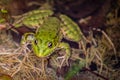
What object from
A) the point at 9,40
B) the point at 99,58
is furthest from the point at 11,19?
the point at 99,58

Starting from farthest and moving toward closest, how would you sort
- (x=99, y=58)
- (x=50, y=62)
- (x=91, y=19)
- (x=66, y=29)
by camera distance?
(x=91, y=19) < (x=66, y=29) < (x=99, y=58) < (x=50, y=62)

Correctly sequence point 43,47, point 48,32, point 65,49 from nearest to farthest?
point 43,47 < point 48,32 < point 65,49

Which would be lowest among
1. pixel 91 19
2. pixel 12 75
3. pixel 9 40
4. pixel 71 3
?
pixel 12 75

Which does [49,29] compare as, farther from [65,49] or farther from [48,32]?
[65,49]

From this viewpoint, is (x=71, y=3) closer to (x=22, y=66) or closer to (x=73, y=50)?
(x=73, y=50)

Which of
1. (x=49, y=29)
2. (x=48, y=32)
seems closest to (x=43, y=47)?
(x=48, y=32)

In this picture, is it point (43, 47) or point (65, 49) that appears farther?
point (65, 49)

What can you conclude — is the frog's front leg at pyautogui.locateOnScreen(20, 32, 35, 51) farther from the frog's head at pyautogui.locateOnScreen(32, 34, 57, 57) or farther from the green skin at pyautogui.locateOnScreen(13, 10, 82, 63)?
the frog's head at pyautogui.locateOnScreen(32, 34, 57, 57)
